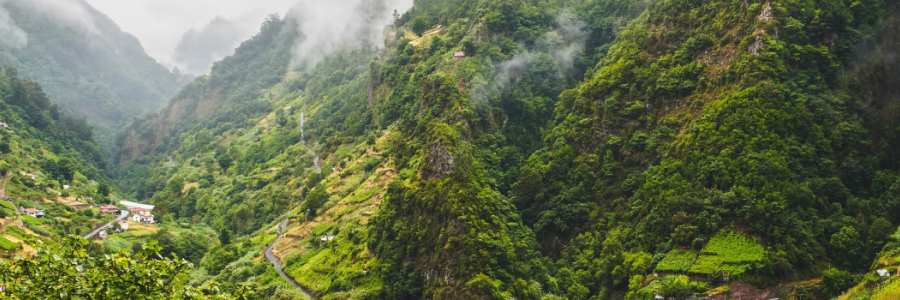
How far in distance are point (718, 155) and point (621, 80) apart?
17.2 metres

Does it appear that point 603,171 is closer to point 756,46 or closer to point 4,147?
point 756,46

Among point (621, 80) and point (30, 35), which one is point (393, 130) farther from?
point (30, 35)

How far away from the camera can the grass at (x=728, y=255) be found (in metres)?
48.6

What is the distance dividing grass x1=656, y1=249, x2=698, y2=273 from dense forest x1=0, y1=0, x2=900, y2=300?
6.6 inches

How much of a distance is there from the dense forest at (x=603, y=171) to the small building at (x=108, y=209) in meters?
7.62

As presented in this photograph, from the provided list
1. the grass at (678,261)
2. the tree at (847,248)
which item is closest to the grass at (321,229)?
the grass at (678,261)

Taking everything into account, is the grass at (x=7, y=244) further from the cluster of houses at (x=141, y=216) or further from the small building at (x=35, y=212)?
the cluster of houses at (x=141, y=216)

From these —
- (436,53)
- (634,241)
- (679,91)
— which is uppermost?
(436,53)

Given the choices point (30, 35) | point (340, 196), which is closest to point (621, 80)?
point (340, 196)

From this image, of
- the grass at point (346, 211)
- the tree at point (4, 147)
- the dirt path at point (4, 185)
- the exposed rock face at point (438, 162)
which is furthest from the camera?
the tree at point (4, 147)

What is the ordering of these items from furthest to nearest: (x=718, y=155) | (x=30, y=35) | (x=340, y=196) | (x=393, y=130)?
(x=30, y=35) → (x=393, y=130) → (x=340, y=196) → (x=718, y=155)

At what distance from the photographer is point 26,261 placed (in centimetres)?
1833

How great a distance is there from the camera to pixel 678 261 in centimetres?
5078

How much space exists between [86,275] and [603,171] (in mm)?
53995
